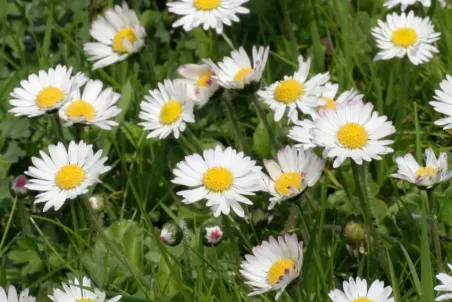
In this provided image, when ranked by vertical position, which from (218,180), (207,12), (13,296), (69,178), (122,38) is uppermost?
(207,12)

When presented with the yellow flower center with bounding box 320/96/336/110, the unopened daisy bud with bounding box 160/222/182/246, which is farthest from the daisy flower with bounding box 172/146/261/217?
the yellow flower center with bounding box 320/96/336/110

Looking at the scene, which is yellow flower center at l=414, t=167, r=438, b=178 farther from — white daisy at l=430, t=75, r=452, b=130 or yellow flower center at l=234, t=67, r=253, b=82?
yellow flower center at l=234, t=67, r=253, b=82

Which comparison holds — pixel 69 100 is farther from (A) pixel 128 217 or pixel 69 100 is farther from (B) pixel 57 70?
(A) pixel 128 217

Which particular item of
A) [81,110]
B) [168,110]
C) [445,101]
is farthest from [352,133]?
[81,110]

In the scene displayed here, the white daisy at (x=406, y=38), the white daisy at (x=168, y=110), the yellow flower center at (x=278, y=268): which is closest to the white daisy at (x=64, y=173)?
the white daisy at (x=168, y=110)

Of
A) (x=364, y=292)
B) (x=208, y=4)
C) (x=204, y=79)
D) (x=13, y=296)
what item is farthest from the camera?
(x=208, y=4)

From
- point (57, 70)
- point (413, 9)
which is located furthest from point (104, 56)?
point (413, 9)

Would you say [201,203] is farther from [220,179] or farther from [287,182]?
[287,182]
